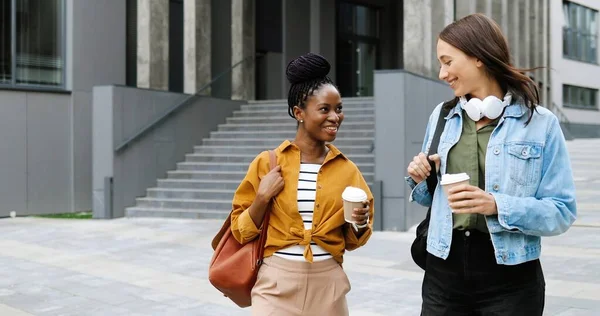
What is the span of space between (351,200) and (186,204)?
11.7m

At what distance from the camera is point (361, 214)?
113 inches

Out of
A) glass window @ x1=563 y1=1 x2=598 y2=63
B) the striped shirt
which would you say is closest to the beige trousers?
the striped shirt

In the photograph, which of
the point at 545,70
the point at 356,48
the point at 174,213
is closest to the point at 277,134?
the point at 174,213

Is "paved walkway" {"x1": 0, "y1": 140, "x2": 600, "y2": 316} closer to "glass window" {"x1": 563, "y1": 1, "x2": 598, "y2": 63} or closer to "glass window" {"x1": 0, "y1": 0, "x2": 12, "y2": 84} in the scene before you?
"glass window" {"x1": 0, "y1": 0, "x2": 12, "y2": 84}

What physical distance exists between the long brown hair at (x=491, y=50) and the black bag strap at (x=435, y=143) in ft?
0.85

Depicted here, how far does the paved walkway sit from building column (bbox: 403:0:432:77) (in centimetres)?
374

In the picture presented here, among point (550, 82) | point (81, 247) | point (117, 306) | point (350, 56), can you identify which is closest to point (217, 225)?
point (81, 247)

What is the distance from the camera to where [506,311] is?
8.51 feet

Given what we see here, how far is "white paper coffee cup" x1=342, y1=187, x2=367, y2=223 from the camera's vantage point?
9.21 feet

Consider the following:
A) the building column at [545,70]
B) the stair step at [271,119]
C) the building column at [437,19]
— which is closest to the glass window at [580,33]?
the building column at [545,70]

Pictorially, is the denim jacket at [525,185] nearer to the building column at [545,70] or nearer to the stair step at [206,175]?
the stair step at [206,175]

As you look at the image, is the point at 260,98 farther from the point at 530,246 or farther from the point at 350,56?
the point at 530,246

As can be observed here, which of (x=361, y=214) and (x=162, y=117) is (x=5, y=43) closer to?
(x=162, y=117)

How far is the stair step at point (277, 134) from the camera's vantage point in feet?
48.8
